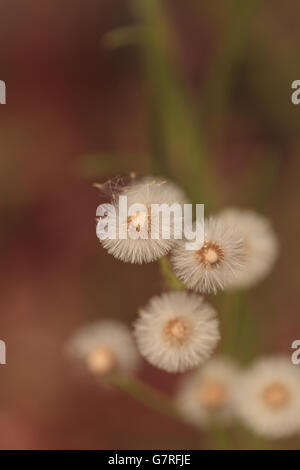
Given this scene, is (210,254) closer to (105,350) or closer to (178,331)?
(178,331)

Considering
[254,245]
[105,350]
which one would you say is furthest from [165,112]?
[105,350]

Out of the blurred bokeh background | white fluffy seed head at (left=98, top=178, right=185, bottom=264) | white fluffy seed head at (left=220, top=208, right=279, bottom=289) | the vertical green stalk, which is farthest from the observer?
the blurred bokeh background

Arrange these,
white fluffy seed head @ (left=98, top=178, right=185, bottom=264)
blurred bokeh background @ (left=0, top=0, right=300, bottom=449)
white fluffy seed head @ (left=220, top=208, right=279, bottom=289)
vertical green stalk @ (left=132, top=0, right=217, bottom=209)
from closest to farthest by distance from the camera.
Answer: white fluffy seed head @ (left=98, top=178, right=185, bottom=264) < white fluffy seed head @ (left=220, top=208, right=279, bottom=289) < vertical green stalk @ (left=132, top=0, right=217, bottom=209) < blurred bokeh background @ (left=0, top=0, right=300, bottom=449)

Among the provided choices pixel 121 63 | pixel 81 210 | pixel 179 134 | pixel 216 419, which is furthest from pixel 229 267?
pixel 121 63

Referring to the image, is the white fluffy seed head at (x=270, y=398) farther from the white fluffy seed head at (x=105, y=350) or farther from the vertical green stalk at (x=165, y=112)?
the vertical green stalk at (x=165, y=112)

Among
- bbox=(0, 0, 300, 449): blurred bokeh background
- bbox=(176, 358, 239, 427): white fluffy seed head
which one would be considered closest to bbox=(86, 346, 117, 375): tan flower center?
bbox=(176, 358, 239, 427): white fluffy seed head

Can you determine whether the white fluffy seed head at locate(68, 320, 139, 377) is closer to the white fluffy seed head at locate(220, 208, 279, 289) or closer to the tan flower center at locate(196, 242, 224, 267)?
the white fluffy seed head at locate(220, 208, 279, 289)
